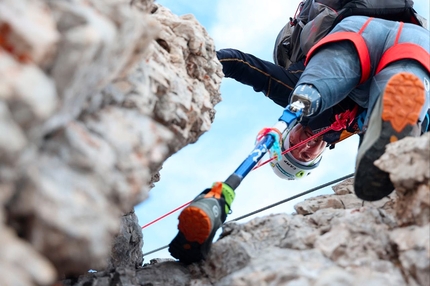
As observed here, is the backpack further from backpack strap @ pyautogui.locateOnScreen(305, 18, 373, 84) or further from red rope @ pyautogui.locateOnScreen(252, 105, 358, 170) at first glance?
red rope @ pyautogui.locateOnScreen(252, 105, 358, 170)

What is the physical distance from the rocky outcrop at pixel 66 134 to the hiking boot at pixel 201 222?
29.9 inches

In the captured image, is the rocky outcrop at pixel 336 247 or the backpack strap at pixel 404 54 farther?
the backpack strap at pixel 404 54

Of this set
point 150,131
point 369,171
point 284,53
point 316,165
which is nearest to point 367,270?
point 369,171

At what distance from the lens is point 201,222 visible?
9.98 feet

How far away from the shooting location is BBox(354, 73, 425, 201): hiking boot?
3.04 m

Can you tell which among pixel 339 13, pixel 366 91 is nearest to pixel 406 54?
pixel 366 91

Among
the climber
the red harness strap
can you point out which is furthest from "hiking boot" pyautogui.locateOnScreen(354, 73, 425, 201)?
the red harness strap

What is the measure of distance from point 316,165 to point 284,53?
4.38 ft

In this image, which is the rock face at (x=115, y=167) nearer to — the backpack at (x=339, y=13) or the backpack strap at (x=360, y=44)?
the backpack strap at (x=360, y=44)

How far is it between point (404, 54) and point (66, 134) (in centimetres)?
271

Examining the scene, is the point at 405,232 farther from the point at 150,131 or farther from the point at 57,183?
the point at 57,183

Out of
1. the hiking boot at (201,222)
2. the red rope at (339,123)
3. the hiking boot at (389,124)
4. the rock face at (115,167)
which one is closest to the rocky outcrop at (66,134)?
the rock face at (115,167)

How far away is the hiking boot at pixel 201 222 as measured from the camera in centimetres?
305

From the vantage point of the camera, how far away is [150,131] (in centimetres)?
238
